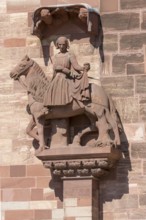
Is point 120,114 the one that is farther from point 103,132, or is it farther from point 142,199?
point 142,199

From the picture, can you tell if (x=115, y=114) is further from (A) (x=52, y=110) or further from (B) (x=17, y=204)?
(B) (x=17, y=204)

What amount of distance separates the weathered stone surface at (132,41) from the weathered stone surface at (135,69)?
0.19m

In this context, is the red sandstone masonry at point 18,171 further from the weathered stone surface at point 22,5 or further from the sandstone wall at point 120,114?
the weathered stone surface at point 22,5

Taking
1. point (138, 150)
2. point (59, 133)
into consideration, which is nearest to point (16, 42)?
point (59, 133)

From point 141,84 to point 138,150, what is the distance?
2.41 feet

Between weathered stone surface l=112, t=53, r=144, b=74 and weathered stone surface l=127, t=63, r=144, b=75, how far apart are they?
0.05 m

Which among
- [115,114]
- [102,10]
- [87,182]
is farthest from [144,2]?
[87,182]

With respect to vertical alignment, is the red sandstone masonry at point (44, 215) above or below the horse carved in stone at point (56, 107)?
below

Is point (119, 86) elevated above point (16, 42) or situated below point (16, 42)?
below

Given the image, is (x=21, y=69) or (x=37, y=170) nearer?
(x=21, y=69)

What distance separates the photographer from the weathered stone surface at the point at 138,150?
11.9 metres

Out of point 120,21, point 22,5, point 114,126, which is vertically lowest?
point 114,126

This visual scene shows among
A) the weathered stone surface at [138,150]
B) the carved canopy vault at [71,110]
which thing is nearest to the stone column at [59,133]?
the carved canopy vault at [71,110]

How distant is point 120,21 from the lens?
1219cm
